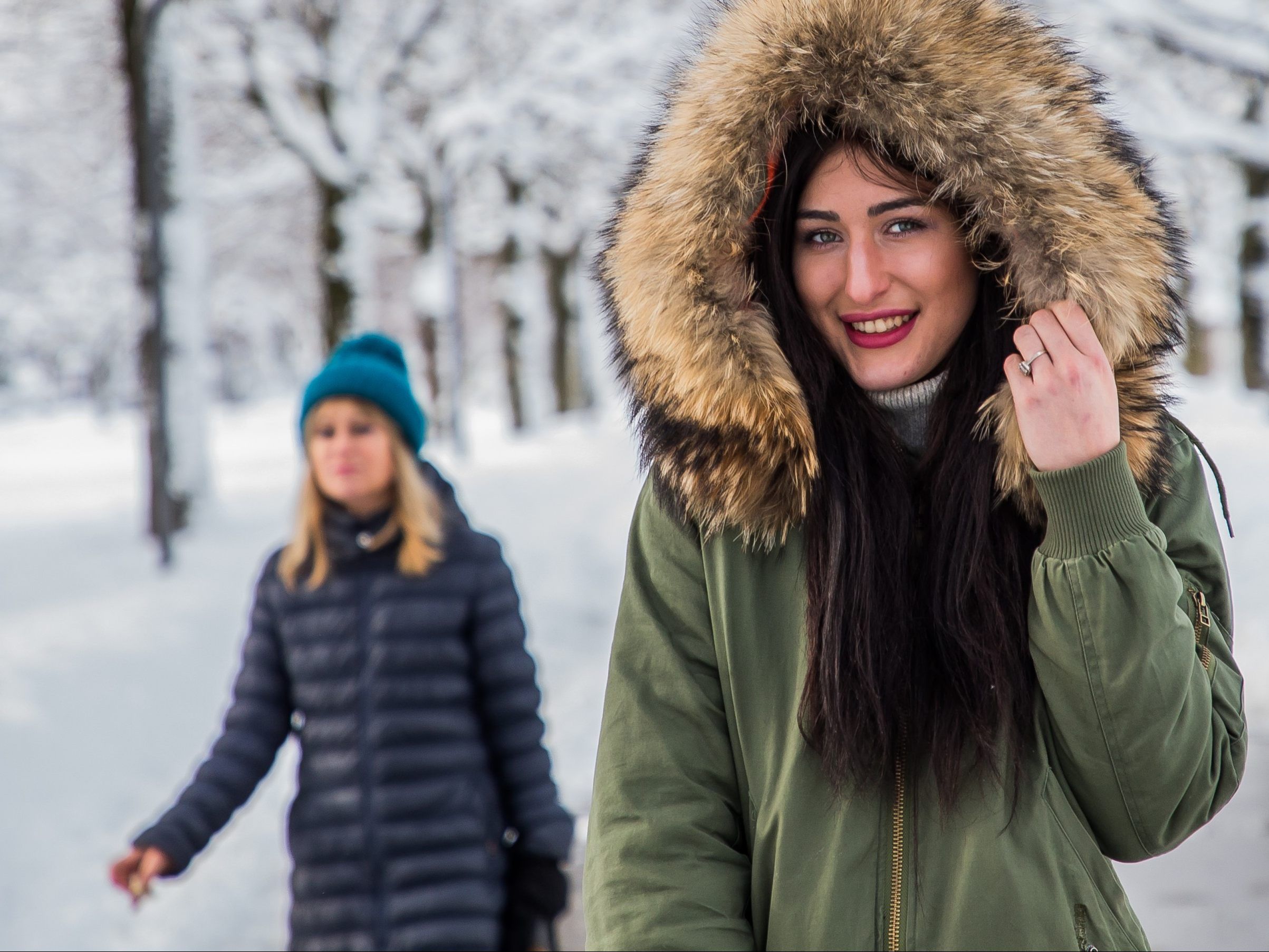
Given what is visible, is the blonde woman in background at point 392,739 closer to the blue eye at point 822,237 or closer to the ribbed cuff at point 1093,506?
the blue eye at point 822,237

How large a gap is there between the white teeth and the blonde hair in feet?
5.22

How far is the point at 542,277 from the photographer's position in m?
29.7

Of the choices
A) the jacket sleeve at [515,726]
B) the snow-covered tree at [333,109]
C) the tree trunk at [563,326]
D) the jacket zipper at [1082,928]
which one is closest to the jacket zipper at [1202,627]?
the jacket zipper at [1082,928]

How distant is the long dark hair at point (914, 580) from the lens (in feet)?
5.50

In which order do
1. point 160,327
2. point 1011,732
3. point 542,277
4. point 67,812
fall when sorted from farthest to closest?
1. point 542,277
2. point 160,327
3. point 67,812
4. point 1011,732

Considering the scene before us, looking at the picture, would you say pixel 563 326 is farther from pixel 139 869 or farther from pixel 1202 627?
pixel 1202 627

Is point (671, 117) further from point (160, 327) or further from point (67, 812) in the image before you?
point (160, 327)

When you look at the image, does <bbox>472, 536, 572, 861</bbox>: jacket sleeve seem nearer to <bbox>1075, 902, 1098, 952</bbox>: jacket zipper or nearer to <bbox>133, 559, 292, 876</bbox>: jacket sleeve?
<bbox>133, 559, 292, 876</bbox>: jacket sleeve

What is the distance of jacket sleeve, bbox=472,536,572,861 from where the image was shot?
299 centimetres

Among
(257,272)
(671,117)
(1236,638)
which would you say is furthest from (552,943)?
(257,272)

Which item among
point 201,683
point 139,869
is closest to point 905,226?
point 139,869

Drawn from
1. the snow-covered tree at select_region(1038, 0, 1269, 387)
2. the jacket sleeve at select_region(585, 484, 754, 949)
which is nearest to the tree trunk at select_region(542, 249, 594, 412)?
the snow-covered tree at select_region(1038, 0, 1269, 387)

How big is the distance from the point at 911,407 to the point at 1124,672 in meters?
0.57

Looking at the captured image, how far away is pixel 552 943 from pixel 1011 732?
1.76m
